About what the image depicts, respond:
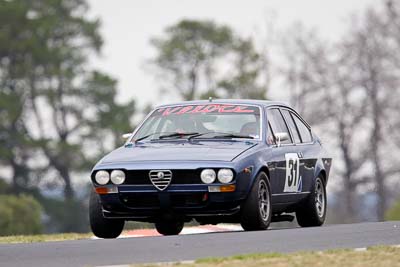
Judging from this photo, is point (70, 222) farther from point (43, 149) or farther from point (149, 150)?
point (149, 150)

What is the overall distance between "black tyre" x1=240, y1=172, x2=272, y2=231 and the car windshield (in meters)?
0.68

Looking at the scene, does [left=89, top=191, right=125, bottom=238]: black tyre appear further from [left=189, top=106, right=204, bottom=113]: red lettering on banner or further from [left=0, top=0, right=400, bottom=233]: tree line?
[left=0, top=0, right=400, bottom=233]: tree line

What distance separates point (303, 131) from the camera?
17.1 meters

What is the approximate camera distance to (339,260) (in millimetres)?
10891

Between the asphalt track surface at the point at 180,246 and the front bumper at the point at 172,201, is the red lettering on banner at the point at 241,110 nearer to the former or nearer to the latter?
the front bumper at the point at 172,201

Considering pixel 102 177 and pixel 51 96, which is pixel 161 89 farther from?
pixel 102 177

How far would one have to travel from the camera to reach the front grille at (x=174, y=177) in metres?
14.1

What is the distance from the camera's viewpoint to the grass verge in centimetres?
1066

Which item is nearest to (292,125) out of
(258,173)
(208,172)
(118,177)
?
(258,173)

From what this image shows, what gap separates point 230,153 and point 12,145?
153ft

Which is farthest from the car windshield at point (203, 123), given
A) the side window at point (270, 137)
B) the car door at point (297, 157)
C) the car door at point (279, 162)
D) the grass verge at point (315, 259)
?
the grass verge at point (315, 259)

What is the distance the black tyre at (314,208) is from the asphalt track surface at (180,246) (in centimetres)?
227

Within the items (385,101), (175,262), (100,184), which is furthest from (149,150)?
(385,101)

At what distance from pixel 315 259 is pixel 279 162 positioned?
14.7 feet
